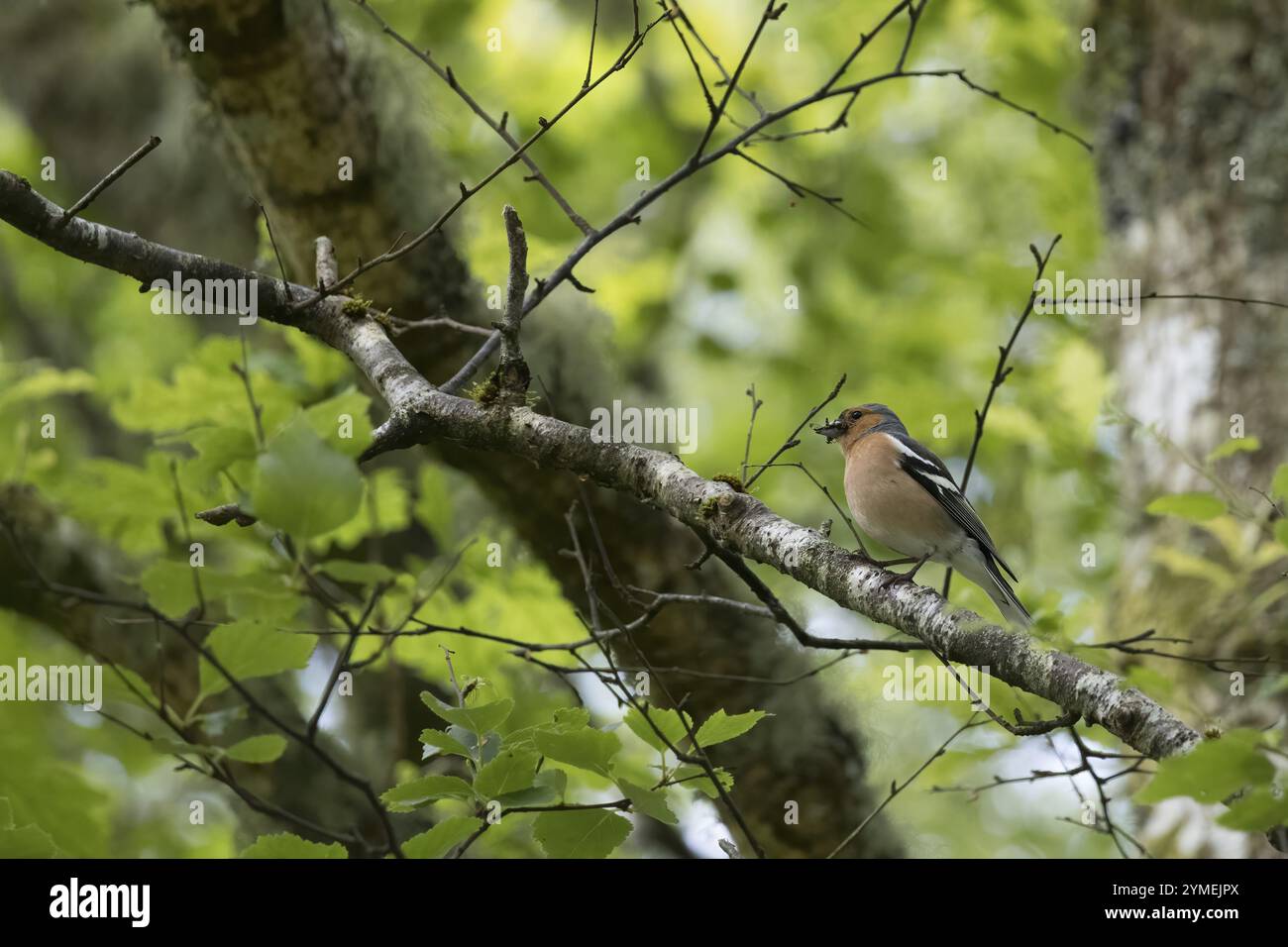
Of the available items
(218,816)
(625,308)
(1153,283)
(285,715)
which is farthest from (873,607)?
(218,816)

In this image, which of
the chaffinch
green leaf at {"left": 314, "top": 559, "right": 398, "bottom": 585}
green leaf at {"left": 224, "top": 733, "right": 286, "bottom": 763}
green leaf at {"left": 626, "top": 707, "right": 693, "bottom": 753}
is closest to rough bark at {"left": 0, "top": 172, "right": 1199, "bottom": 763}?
green leaf at {"left": 314, "top": 559, "right": 398, "bottom": 585}

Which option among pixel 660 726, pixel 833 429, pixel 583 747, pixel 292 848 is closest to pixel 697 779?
Result: pixel 660 726

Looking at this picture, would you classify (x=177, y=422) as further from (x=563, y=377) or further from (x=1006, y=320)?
(x=1006, y=320)

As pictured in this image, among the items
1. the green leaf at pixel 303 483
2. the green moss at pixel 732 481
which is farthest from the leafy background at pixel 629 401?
the green moss at pixel 732 481

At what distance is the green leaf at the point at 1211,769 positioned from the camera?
191cm

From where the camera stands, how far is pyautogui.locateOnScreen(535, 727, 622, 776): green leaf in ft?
7.90

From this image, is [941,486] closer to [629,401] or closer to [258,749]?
[629,401]

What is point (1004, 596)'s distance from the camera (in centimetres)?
420

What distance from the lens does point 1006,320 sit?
7.49 m

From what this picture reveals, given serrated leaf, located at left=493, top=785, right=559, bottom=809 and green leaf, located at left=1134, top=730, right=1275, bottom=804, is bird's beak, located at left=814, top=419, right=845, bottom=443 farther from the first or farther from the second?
green leaf, located at left=1134, top=730, right=1275, bottom=804

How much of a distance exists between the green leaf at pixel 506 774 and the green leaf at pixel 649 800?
0.20m

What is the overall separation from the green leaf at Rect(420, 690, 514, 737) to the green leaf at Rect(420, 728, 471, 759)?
0.13ft

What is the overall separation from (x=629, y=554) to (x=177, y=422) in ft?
6.47

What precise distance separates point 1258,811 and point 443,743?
159cm
